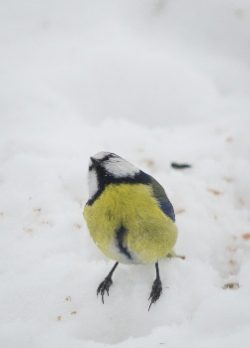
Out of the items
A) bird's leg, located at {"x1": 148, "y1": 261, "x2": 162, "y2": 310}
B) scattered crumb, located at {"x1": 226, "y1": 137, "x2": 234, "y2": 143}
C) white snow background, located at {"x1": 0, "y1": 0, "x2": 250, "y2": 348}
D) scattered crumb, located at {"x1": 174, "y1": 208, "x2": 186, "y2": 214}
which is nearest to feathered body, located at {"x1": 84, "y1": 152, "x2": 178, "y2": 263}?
bird's leg, located at {"x1": 148, "y1": 261, "x2": 162, "y2": 310}

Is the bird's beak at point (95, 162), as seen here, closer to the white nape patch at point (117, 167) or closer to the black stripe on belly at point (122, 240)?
the white nape patch at point (117, 167)

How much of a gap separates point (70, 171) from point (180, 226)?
0.95 meters

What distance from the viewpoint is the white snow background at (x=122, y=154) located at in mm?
1760

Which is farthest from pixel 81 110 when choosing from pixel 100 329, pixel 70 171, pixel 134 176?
pixel 100 329

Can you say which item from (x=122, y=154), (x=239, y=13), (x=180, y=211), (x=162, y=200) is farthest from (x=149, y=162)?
(x=239, y=13)

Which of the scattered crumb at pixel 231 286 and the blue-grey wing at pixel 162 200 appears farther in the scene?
the scattered crumb at pixel 231 286

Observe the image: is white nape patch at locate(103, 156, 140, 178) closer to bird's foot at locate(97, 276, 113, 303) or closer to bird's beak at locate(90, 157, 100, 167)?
bird's beak at locate(90, 157, 100, 167)

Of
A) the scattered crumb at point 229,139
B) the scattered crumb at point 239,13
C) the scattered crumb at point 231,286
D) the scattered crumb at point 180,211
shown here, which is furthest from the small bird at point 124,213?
the scattered crumb at point 239,13

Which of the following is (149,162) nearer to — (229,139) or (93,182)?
(229,139)

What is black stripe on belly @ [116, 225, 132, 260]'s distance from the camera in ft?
5.30

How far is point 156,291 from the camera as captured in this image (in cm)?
185

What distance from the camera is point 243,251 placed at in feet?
7.37

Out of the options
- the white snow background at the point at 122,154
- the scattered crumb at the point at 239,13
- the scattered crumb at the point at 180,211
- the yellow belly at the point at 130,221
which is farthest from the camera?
the scattered crumb at the point at 239,13

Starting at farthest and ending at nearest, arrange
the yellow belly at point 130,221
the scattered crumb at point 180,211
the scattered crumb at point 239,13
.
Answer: the scattered crumb at point 239,13 → the scattered crumb at point 180,211 → the yellow belly at point 130,221
